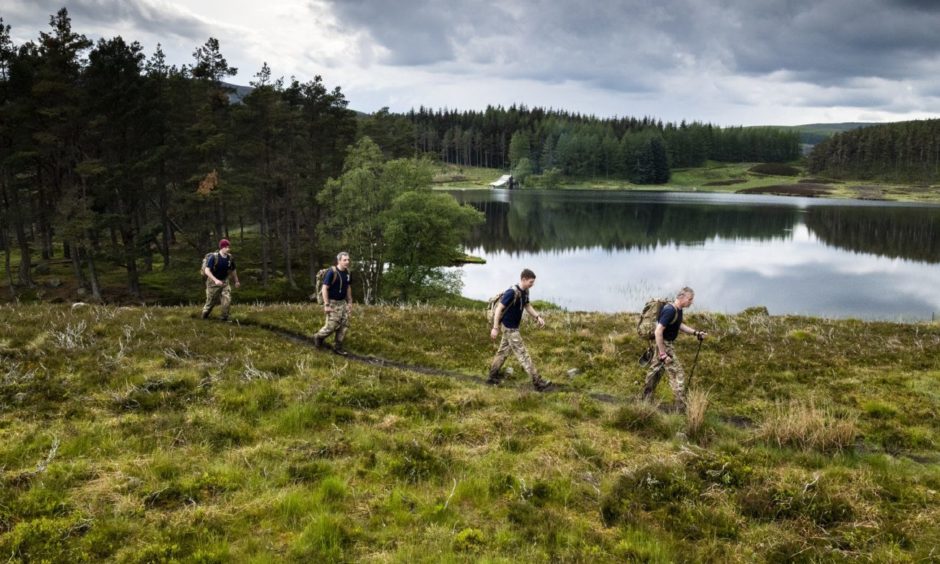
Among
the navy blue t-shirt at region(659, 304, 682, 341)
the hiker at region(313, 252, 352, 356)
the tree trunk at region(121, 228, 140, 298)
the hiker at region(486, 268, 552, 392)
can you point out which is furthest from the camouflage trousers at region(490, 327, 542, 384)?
the tree trunk at region(121, 228, 140, 298)

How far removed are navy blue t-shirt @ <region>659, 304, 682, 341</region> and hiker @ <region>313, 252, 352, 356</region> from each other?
27.1 feet

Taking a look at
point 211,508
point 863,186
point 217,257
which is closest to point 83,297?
point 217,257

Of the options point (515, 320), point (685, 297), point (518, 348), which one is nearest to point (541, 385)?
point (518, 348)

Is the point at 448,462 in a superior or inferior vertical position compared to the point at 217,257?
inferior

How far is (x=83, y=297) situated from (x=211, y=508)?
43.6 meters

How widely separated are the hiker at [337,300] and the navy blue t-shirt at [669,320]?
8252mm

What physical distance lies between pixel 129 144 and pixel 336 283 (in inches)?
1496

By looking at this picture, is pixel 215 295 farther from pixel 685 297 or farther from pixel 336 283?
pixel 685 297

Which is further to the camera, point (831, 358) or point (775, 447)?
point (831, 358)

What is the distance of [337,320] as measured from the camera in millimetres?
16484

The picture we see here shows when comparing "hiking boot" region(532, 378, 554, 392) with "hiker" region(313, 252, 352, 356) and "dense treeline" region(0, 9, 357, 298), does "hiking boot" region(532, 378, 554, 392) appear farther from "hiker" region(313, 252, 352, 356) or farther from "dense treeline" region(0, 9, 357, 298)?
"dense treeline" region(0, 9, 357, 298)

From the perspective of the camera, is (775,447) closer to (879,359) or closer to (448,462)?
(448,462)

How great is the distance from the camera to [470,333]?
1964 centimetres

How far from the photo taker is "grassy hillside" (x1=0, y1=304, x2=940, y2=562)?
714 cm
